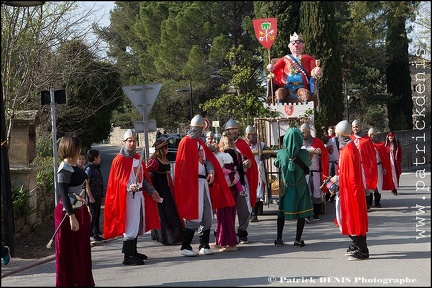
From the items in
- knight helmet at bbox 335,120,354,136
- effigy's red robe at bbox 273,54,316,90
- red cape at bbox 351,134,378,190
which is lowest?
red cape at bbox 351,134,378,190

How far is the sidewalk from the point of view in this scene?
27.4ft

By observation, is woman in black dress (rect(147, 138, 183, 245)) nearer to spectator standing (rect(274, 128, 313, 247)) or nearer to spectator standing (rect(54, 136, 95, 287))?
spectator standing (rect(274, 128, 313, 247))

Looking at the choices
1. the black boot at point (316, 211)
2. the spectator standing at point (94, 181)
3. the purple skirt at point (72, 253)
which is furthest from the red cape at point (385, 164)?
the purple skirt at point (72, 253)

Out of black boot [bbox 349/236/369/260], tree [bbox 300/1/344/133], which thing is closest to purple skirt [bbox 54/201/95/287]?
black boot [bbox 349/236/369/260]

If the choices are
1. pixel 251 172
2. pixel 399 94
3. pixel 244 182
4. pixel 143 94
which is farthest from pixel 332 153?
pixel 399 94

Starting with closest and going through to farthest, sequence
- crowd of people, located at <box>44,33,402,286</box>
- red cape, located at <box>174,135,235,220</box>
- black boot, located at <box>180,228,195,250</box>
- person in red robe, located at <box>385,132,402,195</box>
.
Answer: crowd of people, located at <box>44,33,402,286</box>, red cape, located at <box>174,135,235,220</box>, black boot, located at <box>180,228,195,250</box>, person in red robe, located at <box>385,132,402,195</box>

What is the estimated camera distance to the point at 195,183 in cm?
1030

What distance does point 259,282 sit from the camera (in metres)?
8.27

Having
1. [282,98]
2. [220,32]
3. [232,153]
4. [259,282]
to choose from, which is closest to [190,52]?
[220,32]

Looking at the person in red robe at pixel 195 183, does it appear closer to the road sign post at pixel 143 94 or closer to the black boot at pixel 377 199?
the road sign post at pixel 143 94

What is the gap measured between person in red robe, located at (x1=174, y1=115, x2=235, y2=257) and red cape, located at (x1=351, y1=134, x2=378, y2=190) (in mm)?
5260

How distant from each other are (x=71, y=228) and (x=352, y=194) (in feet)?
12.4

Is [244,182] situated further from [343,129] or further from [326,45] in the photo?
[326,45]

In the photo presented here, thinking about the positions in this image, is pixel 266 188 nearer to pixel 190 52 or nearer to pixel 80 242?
pixel 80 242
